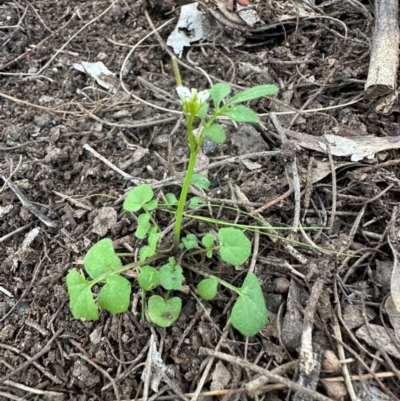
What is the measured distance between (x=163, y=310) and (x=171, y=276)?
11cm

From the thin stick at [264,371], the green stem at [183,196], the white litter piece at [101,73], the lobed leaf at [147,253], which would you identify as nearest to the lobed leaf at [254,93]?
the green stem at [183,196]

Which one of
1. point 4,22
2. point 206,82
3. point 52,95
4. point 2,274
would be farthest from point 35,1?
point 2,274

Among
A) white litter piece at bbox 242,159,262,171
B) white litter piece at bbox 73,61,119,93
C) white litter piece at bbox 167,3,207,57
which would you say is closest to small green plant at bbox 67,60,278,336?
white litter piece at bbox 242,159,262,171

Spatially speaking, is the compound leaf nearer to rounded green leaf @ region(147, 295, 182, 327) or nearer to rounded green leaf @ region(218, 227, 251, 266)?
rounded green leaf @ region(147, 295, 182, 327)

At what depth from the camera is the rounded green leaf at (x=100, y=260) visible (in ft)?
4.44

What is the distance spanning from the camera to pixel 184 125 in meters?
1.94

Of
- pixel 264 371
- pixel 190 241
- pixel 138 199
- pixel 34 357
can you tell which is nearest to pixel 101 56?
pixel 138 199

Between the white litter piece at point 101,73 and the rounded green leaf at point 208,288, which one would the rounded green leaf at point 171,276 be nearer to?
the rounded green leaf at point 208,288

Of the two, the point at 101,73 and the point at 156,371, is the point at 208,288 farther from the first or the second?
the point at 101,73

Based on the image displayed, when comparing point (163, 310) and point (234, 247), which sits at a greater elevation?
point (234, 247)

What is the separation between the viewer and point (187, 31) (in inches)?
88.7

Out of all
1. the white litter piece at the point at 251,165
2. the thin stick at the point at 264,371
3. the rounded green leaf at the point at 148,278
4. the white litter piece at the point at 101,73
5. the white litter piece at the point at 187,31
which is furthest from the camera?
the white litter piece at the point at 187,31

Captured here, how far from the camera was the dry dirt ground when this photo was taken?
1.32 meters

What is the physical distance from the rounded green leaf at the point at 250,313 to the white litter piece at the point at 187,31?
4.42ft
